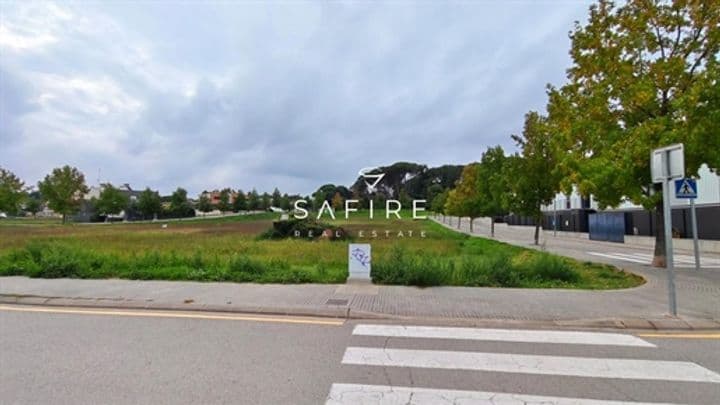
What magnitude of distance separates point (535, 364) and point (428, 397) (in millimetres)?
1673

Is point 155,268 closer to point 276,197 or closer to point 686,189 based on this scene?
point 686,189

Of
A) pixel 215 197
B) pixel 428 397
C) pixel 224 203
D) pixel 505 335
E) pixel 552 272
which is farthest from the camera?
pixel 215 197

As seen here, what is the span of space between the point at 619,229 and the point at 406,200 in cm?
7074

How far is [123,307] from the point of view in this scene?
286 inches

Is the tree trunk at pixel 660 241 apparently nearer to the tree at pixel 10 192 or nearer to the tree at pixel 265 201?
the tree at pixel 10 192

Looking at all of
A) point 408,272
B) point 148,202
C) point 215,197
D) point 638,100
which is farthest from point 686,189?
point 215,197

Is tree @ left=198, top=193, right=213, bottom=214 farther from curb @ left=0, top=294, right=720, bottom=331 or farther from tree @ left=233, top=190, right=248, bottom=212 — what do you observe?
curb @ left=0, top=294, right=720, bottom=331

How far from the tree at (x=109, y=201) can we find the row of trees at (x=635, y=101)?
8738 centimetres

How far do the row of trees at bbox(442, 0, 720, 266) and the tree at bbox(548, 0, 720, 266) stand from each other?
28 millimetres

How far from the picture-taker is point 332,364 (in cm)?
450

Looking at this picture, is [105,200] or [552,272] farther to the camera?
[105,200]

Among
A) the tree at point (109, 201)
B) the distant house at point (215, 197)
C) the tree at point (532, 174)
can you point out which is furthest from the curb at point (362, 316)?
the distant house at point (215, 197)

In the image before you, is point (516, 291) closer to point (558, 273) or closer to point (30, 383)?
point (558, 273)

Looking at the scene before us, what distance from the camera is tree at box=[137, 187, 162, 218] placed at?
271 feet
